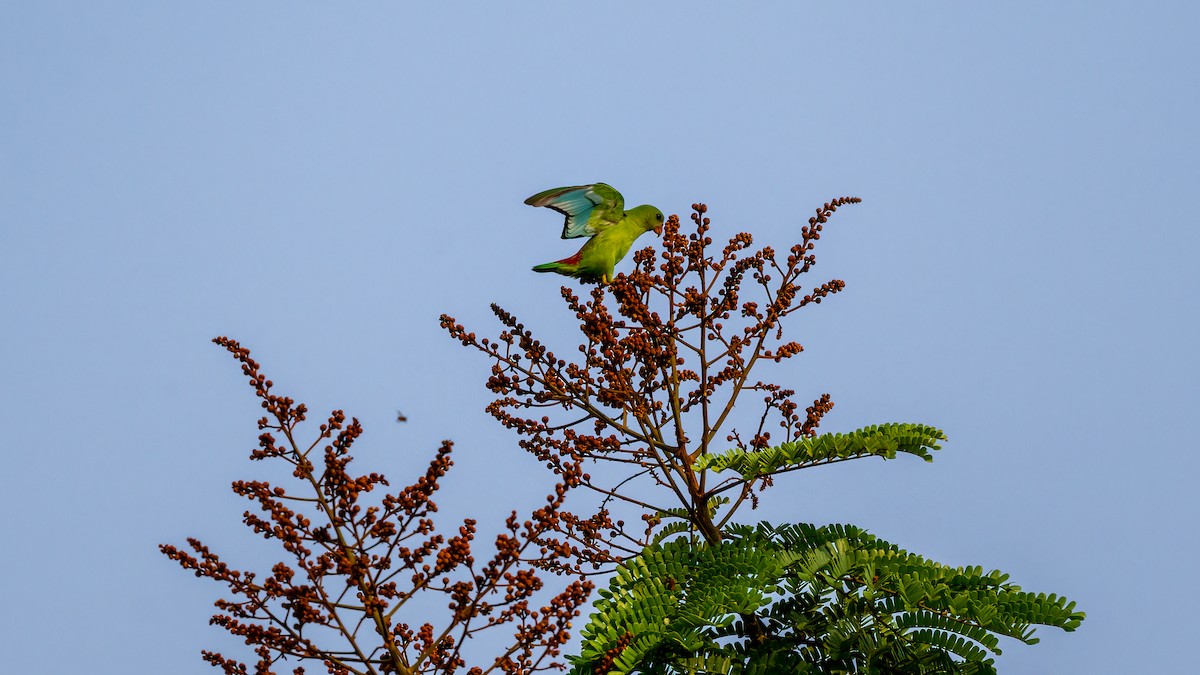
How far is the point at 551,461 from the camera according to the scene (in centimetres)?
674

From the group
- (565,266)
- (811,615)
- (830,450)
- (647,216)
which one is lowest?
(811,615)

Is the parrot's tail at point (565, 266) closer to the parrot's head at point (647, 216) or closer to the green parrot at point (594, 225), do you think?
the green parrot at point (594, 225)

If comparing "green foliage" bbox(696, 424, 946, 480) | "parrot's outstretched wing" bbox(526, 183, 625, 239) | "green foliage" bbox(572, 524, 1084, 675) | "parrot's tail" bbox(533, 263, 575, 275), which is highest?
"parrot's outstretched wing" bbox(526, 183, 625, 239)

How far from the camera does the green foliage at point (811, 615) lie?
18.8 ft

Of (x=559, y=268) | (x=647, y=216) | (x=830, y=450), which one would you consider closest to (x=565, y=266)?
(x=559, y=268)

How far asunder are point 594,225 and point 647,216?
361 millimetres

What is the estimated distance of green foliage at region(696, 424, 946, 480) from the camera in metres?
6.42

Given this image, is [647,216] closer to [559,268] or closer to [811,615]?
[559,268]

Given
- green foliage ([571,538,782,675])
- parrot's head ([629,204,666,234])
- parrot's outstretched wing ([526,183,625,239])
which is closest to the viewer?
green foliage ([571,538,782,675])

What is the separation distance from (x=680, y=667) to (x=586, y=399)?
1.62 meters

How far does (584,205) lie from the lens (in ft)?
25.1

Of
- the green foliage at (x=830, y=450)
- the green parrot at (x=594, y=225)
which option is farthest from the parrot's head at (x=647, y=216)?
the green foliage at (x=830, y=450)

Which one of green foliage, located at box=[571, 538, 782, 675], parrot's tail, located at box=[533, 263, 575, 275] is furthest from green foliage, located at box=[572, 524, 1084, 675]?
parrot's tail, located at box=[533, 263, 575, 275]

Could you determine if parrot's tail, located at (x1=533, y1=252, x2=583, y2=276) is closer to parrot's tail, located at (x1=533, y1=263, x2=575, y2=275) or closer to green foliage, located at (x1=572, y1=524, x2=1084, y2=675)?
parrot's tail, located at (x1=533, y1=263, x2=575, y2=275)
